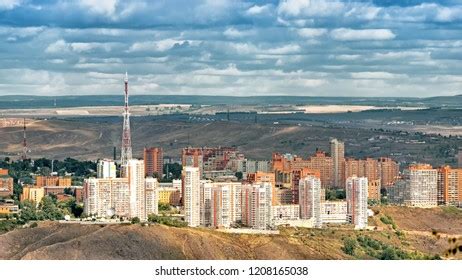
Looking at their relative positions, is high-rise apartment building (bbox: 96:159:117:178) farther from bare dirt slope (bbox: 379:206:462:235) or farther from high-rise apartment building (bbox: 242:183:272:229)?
bare dirt slope (bbox: 379:206:462:235)

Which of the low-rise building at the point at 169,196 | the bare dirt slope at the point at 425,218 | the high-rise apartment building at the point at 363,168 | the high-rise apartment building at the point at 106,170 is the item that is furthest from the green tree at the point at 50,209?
the high-rise apartment building at the point at 363,168

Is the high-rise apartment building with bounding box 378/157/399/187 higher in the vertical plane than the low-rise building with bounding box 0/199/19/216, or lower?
higher

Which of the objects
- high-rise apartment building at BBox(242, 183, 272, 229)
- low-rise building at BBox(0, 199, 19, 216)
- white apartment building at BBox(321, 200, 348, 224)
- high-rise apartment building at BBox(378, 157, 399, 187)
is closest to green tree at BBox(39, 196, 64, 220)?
low-rise building at BBox(0, 199, 19, 216)

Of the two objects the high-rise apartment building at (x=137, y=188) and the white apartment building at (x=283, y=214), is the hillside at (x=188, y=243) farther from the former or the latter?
the high-rise apartment building at (x=137, y=188)

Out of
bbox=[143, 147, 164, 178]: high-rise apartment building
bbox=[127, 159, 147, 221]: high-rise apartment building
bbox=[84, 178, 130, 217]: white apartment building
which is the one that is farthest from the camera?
bbox=[143, 147, 164, 178]: high-rise apartment building

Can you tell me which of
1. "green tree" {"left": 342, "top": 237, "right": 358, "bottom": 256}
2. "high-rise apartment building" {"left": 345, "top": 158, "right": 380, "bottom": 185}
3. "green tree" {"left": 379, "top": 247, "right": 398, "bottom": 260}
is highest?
"high-rise apartment building" {"left": 345, "top": 158, "right": 380, "bottom": 185}
